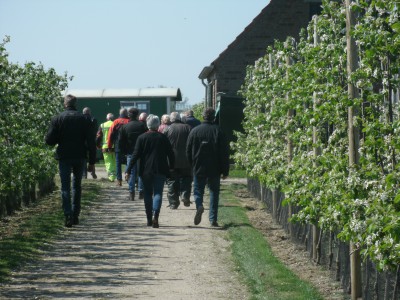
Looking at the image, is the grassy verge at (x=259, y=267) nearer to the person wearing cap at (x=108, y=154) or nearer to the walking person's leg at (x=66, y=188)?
the walking person's leg at (x=66, y=188)

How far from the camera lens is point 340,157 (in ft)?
34.3

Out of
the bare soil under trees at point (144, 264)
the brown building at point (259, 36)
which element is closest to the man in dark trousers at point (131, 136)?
the bare soil under trees at point (144, 264)

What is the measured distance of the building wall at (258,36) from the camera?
3716 cm

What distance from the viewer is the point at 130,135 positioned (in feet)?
69.0

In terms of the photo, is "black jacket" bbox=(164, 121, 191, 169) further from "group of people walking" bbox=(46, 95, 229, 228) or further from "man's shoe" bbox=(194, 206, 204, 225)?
"man's shoe" bbox=(194, 206, 204, 225)

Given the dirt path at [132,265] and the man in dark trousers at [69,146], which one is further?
the man in dark trousers at [69,146]

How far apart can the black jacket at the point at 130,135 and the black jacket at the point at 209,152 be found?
→ 167 inches

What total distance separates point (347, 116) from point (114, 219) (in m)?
7.66

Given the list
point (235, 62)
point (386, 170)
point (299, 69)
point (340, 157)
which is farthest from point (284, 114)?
point (235, 62)

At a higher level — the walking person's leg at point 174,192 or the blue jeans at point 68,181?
the blue jeans at point 68,181

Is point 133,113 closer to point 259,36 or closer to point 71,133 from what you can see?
point 71,133

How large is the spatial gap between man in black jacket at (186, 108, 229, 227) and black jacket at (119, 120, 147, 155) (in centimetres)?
420

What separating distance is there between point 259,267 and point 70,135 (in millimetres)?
4889

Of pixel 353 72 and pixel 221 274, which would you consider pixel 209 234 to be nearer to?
pixel 221 274
